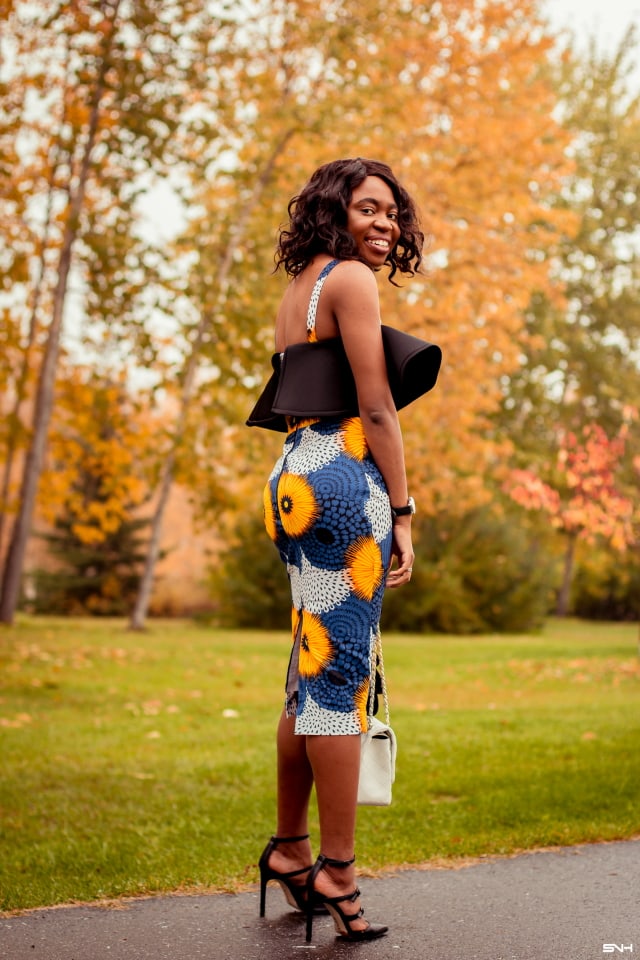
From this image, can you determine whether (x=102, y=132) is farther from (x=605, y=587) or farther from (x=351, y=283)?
(x=605, y=587)

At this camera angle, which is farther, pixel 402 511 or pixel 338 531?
pixel 402 511

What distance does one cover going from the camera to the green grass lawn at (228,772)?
3979mm

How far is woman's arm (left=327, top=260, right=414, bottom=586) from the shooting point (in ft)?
9.86

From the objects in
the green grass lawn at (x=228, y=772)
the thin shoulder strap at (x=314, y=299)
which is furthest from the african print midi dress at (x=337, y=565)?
the green grass lawn at (x=228, y=772)

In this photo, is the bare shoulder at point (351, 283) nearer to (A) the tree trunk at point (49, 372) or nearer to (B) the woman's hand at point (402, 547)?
(B) the woman's hand at point (402, 547)

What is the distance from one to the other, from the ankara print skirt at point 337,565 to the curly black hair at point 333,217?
0.54 meters

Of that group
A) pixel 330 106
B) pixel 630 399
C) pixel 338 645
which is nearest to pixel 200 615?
pixel 330 106

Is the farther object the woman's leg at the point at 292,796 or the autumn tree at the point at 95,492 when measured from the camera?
the autumn tree at the point at 95,492

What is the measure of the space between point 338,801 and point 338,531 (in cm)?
76

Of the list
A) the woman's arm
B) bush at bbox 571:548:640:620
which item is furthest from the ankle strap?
bush at bbox 571:548:640:620

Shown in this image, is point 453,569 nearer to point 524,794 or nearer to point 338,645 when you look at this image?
point 524,794

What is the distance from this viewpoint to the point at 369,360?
9.85 ft

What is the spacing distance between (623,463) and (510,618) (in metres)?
8.17

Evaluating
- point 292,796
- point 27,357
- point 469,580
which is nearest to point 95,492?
point 469,580
